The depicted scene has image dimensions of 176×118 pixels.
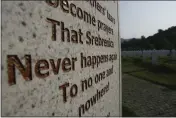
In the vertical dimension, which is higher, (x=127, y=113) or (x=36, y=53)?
(x=36, y=53)

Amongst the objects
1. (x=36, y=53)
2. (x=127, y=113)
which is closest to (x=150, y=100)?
(x=127, y=113)

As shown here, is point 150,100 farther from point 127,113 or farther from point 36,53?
point 36,53

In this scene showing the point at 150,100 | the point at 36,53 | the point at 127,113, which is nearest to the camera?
the point at 36,53

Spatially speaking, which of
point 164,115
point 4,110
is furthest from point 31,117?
point 164,115

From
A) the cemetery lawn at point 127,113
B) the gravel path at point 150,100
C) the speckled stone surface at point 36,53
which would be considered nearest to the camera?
the speckled stone surface at point 36,53

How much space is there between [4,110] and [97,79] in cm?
123

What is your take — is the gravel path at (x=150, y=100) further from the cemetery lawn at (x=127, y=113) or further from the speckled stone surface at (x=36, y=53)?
the speckled stone surface at (x=36, y=53)

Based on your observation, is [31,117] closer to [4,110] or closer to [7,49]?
[4,110]

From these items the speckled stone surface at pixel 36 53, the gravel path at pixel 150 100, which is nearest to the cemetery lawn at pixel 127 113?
the gravel path at pixel 150 100

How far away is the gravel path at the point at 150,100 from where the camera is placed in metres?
5.42

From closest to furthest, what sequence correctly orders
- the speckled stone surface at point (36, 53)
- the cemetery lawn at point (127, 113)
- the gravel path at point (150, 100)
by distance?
the speckled stone surface at point (36, 53), the cemetery lawn at point (127, 113), the gravel path at point (150, 100)

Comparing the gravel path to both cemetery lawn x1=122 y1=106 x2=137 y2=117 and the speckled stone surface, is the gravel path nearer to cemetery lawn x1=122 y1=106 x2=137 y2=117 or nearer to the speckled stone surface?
cemetery lawn x1=122 y1=106 x2=137 y2=117

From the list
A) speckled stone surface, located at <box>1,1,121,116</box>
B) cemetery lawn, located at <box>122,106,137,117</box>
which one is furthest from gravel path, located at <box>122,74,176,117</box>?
speckled stone surface, located at <box>1,1,121,116</box>

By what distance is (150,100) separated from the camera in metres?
6.56
